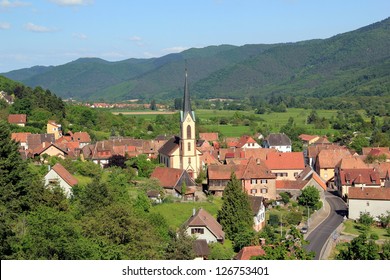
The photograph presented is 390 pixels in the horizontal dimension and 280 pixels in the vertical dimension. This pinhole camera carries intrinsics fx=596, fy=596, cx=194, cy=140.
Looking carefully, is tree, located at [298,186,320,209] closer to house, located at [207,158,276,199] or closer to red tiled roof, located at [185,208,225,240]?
house, located at [207,158,276,199]

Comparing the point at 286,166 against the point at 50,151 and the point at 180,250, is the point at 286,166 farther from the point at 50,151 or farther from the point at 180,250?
the point at 180,250

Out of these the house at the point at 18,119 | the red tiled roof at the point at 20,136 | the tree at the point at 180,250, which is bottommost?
the tree at the point at 180,250

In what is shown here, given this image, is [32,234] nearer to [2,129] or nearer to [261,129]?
[2,129]

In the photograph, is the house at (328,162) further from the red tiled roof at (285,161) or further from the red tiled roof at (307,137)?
the red tiled roof at (307,137)

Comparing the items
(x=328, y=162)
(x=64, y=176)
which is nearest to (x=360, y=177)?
(x=328, y=162)

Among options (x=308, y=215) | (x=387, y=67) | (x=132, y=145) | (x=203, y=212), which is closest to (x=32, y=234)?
(x=203, y=212)

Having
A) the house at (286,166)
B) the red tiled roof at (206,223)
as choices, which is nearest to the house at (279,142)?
the house at (286,166)
